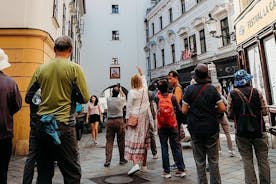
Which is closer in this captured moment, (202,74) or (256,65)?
(202,74)

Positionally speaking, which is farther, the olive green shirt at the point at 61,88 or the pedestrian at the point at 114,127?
the pedestrian at the point at 114,127

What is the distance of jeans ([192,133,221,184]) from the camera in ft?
13.2

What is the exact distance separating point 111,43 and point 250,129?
26.6m

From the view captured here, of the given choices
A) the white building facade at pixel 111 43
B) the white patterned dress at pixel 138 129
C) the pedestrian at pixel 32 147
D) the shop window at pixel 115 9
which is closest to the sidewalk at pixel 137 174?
the white patterned dress at pixel 138 129

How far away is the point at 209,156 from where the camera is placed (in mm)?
4086

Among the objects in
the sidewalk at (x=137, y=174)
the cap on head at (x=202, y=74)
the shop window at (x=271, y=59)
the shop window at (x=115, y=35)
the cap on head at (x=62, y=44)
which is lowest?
the sidewalk at (x=137, y=174)

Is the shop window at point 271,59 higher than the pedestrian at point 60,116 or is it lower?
higher

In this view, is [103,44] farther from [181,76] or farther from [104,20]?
[181,76]

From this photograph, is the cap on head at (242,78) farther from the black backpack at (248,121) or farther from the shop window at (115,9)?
the shop window at (115,9)

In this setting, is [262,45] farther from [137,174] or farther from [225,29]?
[225,29]

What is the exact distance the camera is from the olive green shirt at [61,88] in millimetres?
Result: 3039

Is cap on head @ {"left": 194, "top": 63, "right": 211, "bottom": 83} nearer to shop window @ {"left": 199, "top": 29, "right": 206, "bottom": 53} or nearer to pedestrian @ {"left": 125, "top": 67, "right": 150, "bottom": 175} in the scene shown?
pedestrian @ {"left": 125, "top": 67, "right": 150, "bottom": 175}

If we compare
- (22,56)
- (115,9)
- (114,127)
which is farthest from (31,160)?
(115,9)

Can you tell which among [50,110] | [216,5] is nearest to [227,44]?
[216,5]
